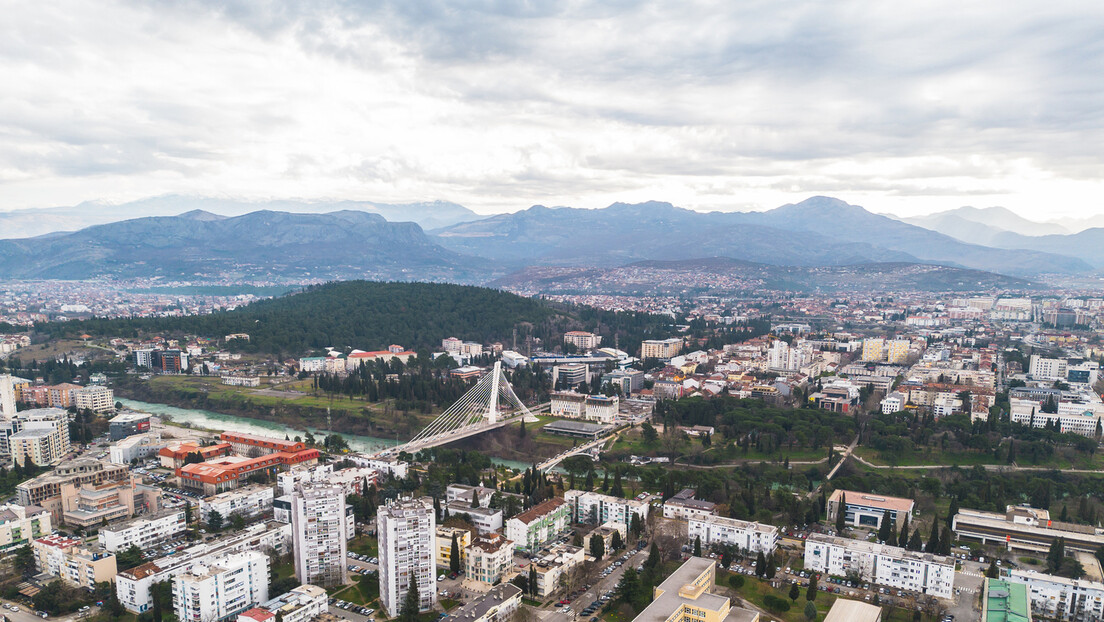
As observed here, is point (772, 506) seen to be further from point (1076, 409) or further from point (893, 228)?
point (893, 228)

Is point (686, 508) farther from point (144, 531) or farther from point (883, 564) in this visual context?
point (144, 531)

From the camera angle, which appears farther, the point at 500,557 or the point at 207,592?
the point at 500,557

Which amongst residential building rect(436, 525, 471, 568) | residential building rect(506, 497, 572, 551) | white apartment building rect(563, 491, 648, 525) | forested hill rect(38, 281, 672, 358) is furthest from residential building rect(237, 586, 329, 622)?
forested hill rect(38, 281, 672, 358)

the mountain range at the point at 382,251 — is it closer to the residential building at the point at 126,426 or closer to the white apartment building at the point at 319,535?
the residential building at the point at 126,426

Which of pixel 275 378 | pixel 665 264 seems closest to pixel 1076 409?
pixel 275 378

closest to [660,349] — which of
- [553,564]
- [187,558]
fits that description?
[553,564]
